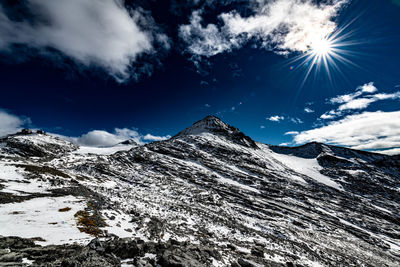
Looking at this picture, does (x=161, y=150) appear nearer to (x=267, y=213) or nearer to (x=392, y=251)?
(x=267, y=213)

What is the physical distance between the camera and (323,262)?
20.9m

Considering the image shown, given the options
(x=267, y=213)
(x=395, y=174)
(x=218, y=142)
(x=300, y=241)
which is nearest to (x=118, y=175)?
(x=267, y=213)

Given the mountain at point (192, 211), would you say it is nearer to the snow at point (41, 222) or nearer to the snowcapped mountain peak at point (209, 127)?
the snow at point (41, 222)

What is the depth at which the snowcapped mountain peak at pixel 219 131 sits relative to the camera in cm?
11856

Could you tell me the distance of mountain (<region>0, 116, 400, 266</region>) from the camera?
10586 mm

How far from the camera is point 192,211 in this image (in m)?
29.4

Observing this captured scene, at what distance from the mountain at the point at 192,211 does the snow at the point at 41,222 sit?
0.07 m

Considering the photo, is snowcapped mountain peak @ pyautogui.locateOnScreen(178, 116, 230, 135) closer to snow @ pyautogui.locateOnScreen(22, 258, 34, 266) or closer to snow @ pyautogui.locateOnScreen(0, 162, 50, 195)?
snow @ pyautogui.locateOnScreen(0, 162, 50, 195)

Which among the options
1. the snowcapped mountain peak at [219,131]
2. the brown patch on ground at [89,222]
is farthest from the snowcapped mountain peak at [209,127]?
the brown patch on ground at [89,222]

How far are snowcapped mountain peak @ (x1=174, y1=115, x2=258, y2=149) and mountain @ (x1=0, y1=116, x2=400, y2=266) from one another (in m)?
3.58

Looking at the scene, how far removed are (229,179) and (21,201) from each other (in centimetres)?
5657

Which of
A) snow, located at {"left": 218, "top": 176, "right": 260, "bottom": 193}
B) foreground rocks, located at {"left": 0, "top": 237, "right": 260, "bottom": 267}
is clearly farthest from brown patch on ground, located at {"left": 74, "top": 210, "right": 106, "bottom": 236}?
snow, located at {"left": 218, "top": 176, "right": 260, "bottom": 193}

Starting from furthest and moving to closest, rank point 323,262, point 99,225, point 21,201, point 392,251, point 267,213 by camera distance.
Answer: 1. point 267,213
2. point 392,251
3. point 323,262
4. point 21,201
5. point 99,225

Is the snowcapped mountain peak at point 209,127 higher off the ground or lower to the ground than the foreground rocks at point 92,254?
higher
